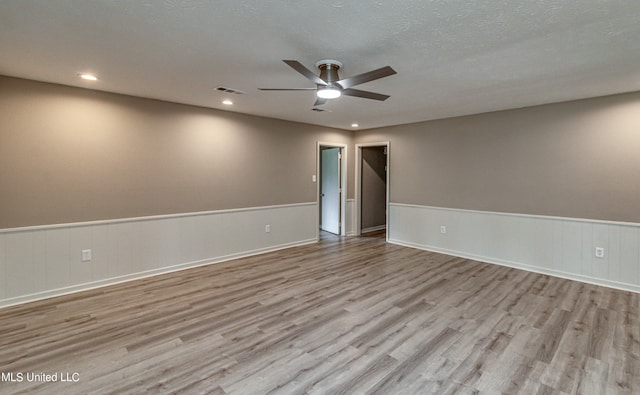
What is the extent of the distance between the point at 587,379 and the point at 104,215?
494 cm

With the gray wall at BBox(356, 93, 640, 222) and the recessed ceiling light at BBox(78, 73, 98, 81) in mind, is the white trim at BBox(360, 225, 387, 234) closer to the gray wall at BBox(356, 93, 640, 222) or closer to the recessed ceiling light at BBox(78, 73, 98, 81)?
the gray wall at BBox(356, 93, 640, 222)

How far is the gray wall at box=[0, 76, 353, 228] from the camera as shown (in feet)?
10.4

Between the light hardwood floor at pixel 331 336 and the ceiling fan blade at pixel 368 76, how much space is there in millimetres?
2170

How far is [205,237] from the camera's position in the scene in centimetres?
459

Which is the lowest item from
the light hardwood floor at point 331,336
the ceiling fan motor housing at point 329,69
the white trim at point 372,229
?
the light hardwood floor at point 331,336

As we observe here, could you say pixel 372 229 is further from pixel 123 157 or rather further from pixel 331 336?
pixel 123 157

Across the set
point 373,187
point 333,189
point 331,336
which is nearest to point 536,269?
point 331,336

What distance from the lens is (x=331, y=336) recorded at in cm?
255

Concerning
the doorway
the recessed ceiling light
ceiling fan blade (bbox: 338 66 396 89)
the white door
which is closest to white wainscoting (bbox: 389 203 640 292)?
the doorway

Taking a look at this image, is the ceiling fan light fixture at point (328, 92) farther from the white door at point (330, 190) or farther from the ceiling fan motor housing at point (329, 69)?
the white door at point (330, 190)

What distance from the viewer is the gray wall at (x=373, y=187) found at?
703 centimetres

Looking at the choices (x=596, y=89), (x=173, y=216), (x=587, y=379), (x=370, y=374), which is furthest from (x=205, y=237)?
(x=596, y=89)

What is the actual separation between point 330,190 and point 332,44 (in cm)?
492

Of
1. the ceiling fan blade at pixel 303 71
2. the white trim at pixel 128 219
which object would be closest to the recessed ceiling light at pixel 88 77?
the white trim at pixel 128 219
